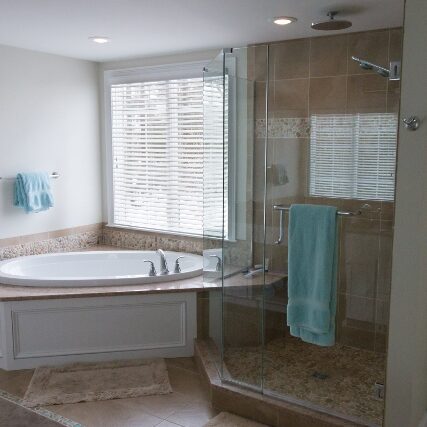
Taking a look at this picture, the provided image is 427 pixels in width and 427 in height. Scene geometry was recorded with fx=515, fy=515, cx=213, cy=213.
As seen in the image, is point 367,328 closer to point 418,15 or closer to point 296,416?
point 296,416

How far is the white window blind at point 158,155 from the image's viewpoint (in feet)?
14.6

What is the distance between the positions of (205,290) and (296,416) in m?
1.20

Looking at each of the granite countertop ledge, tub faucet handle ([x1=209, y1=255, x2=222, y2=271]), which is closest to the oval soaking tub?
the granite countertop ledge

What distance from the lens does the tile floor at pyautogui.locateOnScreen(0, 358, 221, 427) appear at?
286 cm

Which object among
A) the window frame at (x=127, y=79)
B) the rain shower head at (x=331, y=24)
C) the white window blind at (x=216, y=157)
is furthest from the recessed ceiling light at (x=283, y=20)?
the window frame at (x=127, y=79)

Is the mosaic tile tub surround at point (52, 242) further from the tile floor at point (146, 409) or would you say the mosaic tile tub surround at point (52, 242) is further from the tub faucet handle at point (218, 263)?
the tub faucet handle at point (218, 263)

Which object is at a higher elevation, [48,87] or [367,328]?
[48,87]

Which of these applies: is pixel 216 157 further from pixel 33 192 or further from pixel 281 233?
pixel 33 192

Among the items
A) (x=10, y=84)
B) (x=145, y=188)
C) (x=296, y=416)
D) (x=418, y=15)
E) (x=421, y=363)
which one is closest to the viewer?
(x=418, y=15)

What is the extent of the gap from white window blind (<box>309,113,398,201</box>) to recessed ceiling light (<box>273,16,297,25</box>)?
606mm

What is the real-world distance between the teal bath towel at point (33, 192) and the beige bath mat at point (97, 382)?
138cm

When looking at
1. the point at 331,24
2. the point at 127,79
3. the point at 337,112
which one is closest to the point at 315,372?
the point at 337,112

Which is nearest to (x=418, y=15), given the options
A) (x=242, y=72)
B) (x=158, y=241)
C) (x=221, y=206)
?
(x=242, y=72)

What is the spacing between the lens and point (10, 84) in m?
4.16
